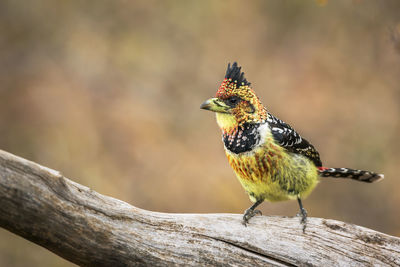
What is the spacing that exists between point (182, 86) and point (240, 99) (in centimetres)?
534

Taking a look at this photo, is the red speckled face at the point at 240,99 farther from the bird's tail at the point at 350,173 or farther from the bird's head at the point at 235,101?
the bird's tail at the point at 350,173

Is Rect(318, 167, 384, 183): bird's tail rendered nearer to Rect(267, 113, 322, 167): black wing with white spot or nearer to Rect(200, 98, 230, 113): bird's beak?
Rect(267, 113, 322, 167): black wing with white spot

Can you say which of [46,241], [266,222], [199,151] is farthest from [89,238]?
[199,151]

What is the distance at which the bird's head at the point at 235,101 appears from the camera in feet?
13.2

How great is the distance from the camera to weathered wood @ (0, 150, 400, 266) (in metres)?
2.97

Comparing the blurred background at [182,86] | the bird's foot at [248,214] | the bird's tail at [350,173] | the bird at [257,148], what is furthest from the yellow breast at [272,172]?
the blurred background at [182,86]

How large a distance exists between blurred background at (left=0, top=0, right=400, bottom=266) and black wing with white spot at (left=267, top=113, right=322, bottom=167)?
4.14 m

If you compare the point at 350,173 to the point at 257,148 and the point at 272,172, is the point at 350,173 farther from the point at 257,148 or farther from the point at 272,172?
the point at 257,148

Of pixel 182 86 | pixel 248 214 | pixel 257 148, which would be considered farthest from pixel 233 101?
pixel 182 86

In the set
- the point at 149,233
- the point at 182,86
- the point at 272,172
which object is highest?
the point at 182,86

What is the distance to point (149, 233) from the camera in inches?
138

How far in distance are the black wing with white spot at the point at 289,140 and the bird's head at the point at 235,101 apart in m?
0.18

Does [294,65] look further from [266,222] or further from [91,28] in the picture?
[266,222]

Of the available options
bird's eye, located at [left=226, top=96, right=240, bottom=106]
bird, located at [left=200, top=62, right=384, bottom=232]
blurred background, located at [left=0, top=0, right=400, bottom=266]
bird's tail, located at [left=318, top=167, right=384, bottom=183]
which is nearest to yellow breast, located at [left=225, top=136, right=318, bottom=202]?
bird, located at [left=200, top=62, right=384, bottom=232]
